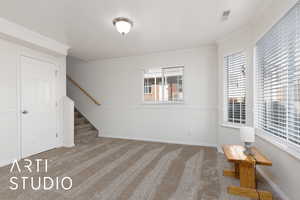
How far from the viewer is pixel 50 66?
3572mm

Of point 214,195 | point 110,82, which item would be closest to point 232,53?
point 214,195

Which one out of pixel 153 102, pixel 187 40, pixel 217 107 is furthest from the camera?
pixel 153 102

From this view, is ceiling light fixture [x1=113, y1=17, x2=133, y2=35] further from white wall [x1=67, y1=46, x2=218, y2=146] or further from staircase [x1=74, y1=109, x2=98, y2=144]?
staircase [x1=74, y1=109, x2=98, y2=144]

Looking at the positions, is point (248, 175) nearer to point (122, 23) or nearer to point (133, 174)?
point (133, 174)

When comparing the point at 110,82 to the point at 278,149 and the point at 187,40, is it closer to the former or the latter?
the point at 187,40

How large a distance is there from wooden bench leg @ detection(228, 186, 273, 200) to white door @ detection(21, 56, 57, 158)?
369 cm

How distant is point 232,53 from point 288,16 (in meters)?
1.35

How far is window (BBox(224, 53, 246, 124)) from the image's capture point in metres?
2.91

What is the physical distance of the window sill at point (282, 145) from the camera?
1522mm

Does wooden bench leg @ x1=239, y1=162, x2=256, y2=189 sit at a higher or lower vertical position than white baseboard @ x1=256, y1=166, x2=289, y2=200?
higher

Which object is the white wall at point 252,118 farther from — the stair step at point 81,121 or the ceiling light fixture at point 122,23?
the stair step at point 81,121

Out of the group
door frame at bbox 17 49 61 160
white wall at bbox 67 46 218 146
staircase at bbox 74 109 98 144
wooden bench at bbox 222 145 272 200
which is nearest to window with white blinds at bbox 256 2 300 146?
wooden bench at bbox 222 145 272 200

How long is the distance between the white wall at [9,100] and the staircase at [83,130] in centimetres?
143

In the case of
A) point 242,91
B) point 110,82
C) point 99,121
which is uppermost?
point 110,82
